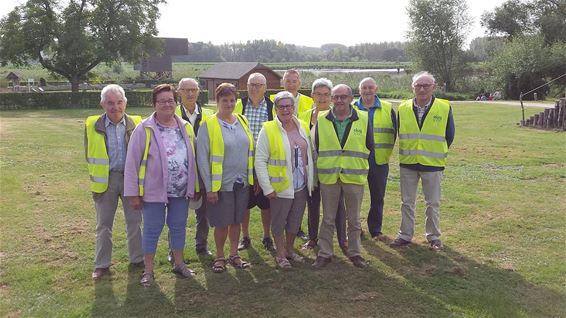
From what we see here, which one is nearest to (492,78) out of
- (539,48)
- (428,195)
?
(539,48)

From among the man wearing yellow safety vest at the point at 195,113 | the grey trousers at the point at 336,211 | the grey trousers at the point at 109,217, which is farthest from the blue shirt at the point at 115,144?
the grey trousers at the point at 336,211

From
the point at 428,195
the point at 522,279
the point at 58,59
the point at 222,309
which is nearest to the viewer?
the point at 222,309

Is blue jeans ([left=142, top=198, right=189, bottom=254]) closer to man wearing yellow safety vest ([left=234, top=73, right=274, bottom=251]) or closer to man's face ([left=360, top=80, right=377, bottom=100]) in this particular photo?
man wearing yellow safety vest ([left=234, top=73, right=274, bottom=251])

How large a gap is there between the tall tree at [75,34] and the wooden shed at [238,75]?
Answer: 23.9 ft

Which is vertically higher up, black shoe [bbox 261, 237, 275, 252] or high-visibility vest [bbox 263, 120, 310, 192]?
high-visibility vest [bbox 263, 120, 310, 192]

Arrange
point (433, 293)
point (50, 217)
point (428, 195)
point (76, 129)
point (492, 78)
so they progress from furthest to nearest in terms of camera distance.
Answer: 1. point (492, 78)
2. point (76, 129)
3. point (50, 217)
4. point (428, 195)
5. point (433, 293)

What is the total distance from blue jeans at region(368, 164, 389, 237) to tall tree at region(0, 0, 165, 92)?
32.4 metres

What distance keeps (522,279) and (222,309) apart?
2957 millimetres

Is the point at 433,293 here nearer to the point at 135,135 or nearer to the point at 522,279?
the point at 522,279

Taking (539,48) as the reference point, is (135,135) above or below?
below

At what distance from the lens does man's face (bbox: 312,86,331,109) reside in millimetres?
5316

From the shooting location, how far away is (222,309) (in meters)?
4.16

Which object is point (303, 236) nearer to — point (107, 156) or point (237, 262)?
point (237, 262)

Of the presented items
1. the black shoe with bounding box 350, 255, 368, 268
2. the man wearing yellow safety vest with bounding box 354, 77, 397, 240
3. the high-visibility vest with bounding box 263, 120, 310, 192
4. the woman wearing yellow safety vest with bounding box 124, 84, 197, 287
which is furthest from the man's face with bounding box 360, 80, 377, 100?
the woman wearing yellow safety vest with bounding box 124, 84, 197, 287
